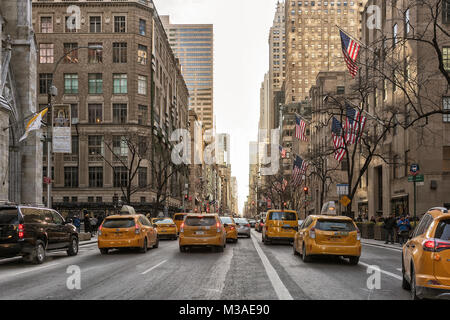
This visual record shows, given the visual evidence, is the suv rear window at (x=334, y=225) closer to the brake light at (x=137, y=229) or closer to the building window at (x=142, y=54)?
the brake light at (x=137, y=229)

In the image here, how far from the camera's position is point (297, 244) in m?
19.3

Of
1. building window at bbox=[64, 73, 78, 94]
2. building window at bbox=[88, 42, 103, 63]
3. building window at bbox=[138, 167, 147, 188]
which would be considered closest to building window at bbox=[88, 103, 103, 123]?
building window at bbox=[64, 73, 78, 94]

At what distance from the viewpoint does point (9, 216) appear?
16016mm

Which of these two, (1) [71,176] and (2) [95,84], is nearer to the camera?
(1) [71,176]

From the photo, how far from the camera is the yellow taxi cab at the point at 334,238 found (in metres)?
16.0

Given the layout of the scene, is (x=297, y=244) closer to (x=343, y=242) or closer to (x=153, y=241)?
(x=343, y=242)

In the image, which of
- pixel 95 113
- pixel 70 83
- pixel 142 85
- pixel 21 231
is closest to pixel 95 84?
pixel 70 83

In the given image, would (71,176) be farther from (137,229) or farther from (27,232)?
(27,232)

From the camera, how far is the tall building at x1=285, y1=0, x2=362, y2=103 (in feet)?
464

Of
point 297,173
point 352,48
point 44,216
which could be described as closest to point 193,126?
point 297,173

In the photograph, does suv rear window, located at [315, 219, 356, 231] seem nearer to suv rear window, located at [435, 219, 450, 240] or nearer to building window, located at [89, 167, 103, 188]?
suv rear window, located at [435, 219, 450, 240]

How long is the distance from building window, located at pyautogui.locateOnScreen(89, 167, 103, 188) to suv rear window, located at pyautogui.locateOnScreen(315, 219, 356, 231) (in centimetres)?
5406

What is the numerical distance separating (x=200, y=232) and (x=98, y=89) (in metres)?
51.4

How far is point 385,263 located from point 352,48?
13.3 metres
